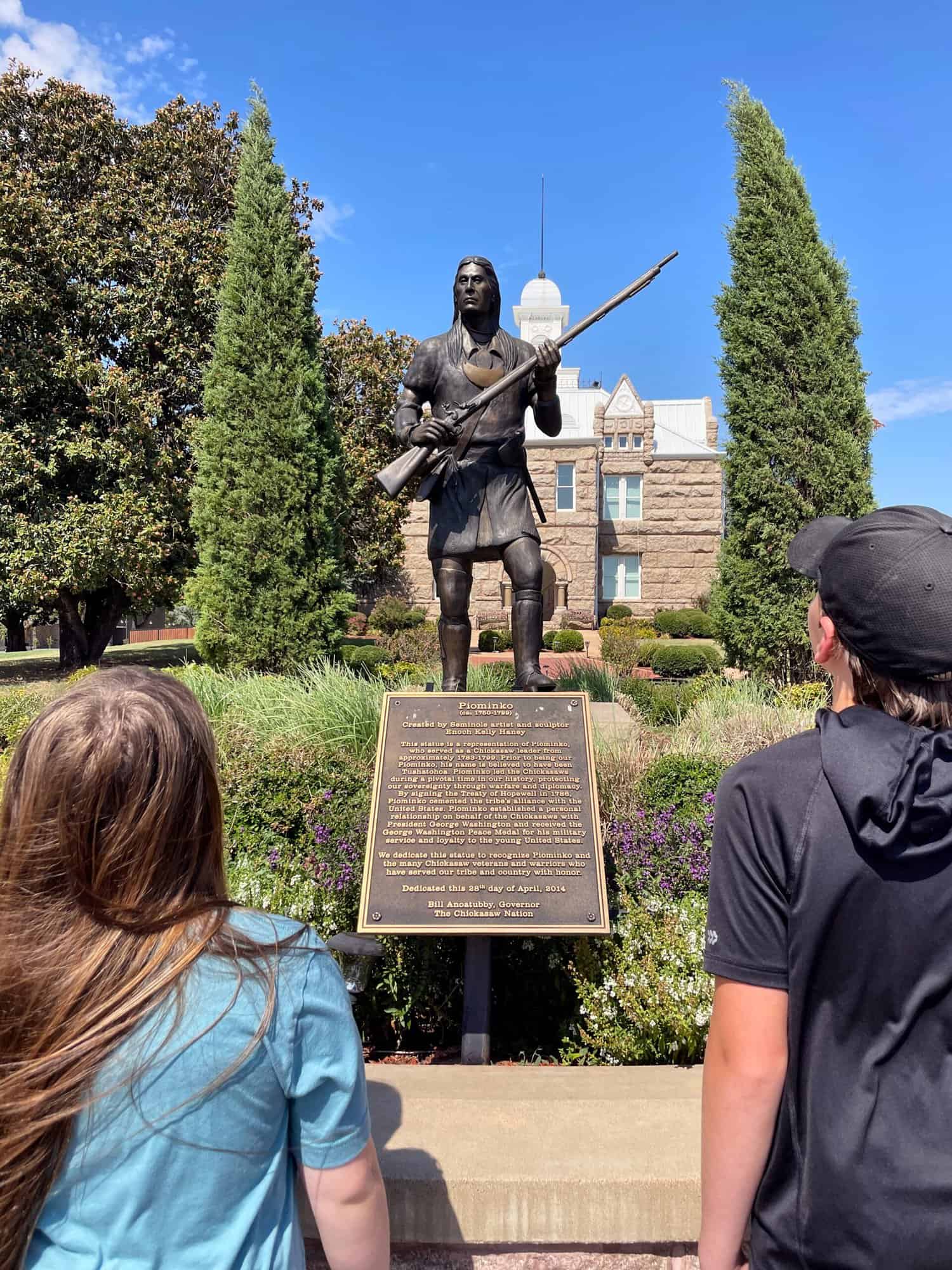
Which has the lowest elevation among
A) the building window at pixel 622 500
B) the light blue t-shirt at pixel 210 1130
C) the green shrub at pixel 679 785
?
the green shrub at pixel 679 785

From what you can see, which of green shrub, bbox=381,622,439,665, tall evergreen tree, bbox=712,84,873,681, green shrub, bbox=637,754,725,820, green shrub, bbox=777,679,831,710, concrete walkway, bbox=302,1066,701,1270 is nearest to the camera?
concrete walkway, bbox=302,1066,701,1270

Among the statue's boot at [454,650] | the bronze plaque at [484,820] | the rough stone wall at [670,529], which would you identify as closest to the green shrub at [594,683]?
the statue's boot at [454,650]

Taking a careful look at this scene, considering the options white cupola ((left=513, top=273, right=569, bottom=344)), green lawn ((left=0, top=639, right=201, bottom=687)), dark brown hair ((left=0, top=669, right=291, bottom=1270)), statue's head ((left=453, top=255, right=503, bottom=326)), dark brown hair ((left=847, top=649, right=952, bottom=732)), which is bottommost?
green lawn ((left=0, top=639, right=201, bottom=687))

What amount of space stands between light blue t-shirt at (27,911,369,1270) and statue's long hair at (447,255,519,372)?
475cm

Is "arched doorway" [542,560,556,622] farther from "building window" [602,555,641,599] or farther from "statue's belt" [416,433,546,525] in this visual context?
"statue's belt" [416,433,546,525]

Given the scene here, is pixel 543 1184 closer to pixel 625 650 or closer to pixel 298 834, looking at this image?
pixel 298 834

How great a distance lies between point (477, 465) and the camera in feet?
17.7

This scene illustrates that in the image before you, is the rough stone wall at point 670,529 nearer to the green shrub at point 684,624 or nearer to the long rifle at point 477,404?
the green shrub at point 684,624

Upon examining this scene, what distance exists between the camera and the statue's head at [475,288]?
527cm

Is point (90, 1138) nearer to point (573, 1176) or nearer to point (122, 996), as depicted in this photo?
point (122, 996)

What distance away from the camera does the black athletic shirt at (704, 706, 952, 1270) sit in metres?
1.19

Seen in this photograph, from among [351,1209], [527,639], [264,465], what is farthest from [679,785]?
[264,465]

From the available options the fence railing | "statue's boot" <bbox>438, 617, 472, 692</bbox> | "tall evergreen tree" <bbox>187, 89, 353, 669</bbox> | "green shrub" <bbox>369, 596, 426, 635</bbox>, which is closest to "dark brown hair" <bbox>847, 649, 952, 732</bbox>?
"statue's boot" <bbox>438, 617, 472, 692</bbox>

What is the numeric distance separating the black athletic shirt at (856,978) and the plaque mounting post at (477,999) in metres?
2.24
